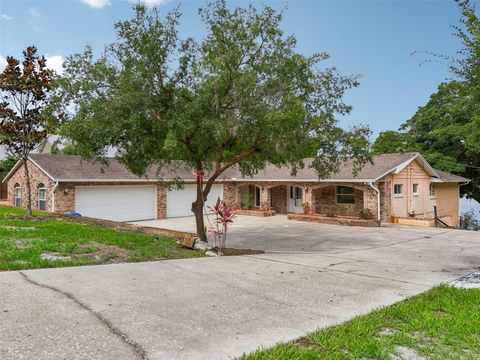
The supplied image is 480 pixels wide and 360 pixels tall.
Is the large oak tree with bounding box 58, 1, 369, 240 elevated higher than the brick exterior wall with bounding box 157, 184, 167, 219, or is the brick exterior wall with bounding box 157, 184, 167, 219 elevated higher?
the large oak tree with bounding box 58, 1, 369, 240

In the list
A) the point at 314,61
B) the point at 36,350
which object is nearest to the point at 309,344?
the point at 36,350

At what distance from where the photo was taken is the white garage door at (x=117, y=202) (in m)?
20.8

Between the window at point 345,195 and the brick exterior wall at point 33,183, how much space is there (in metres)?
16.1

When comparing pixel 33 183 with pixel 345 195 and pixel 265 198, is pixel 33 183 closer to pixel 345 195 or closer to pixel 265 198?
pixel 265 198

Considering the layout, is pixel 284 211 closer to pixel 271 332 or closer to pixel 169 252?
pixel 169 252

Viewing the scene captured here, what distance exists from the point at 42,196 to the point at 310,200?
15205mm

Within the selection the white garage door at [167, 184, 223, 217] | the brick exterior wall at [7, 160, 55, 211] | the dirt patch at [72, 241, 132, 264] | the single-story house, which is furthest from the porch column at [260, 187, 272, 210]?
the dirt patch at [72, 241, 132, 264]

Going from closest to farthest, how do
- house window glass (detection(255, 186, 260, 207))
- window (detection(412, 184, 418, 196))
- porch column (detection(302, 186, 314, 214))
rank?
window (detection(412, 184, 418, 196))
porch column (detection(302, 186, 314, 214))
house window glass (detection(255, 186, 260, 207))

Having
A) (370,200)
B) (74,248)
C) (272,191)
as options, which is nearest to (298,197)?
(272,191)

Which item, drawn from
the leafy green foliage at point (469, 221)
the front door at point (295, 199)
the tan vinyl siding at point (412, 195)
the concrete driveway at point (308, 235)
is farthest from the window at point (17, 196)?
the leafy green foliage at point (469, 221)

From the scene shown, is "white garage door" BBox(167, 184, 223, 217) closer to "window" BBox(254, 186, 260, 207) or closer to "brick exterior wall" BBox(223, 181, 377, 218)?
"brick exterior wall" BBox(223, 181, 377, 218)

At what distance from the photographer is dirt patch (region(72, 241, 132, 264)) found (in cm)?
834

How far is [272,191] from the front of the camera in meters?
27.4

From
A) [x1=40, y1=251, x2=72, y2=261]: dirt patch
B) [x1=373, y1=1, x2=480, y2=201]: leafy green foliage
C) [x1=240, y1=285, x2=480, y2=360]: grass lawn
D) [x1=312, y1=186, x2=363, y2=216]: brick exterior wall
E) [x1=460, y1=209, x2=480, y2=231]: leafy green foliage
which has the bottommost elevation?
[x1=460, y1=209, x2=480, y2=231]: leafy green foliage
